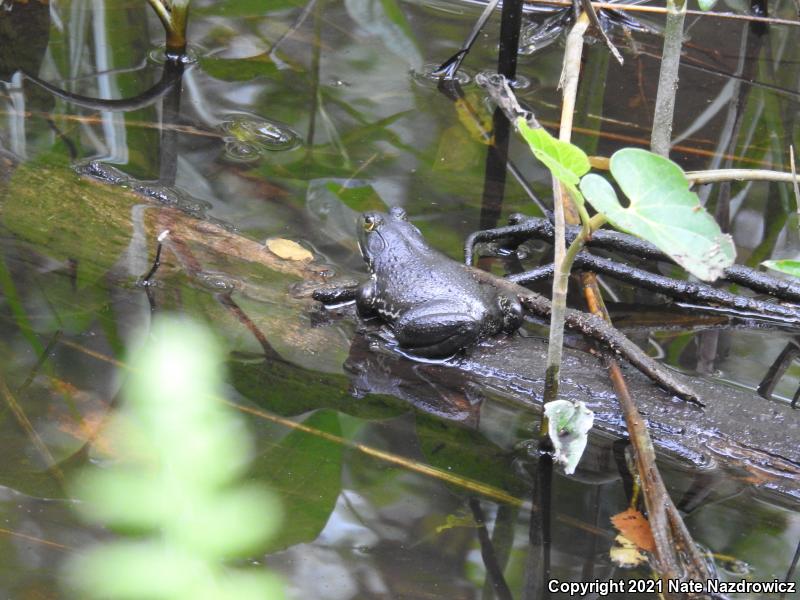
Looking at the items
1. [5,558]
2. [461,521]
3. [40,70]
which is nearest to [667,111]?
[461,521]

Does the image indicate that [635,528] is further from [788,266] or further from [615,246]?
[615,246]

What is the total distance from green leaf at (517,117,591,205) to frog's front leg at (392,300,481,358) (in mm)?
1340

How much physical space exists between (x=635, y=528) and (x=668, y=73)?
142cm

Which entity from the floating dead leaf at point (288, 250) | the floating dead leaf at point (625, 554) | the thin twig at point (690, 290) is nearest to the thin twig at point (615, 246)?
→ the thin twig at point (690, 290)

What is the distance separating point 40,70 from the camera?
17.6 ft

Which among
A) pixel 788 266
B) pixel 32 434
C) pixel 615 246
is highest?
pixel 788 266

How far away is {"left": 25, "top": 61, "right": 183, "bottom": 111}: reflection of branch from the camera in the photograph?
5062mm

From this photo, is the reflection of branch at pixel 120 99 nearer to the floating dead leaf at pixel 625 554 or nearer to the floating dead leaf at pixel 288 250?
the floating dead leaf at pixel 288 250

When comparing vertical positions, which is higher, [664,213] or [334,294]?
[664,213]

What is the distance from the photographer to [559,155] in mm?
2094

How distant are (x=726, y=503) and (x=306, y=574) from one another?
1369 millimetres

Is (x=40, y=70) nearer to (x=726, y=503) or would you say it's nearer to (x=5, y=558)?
(x=5, y=558)

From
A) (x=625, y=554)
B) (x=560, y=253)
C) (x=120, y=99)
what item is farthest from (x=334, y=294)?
(x=120, y=99)

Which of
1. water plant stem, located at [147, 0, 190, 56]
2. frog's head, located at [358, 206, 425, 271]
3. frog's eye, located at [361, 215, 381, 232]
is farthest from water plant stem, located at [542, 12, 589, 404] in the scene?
water plant stem, located at [147, 0, 190, 56]
